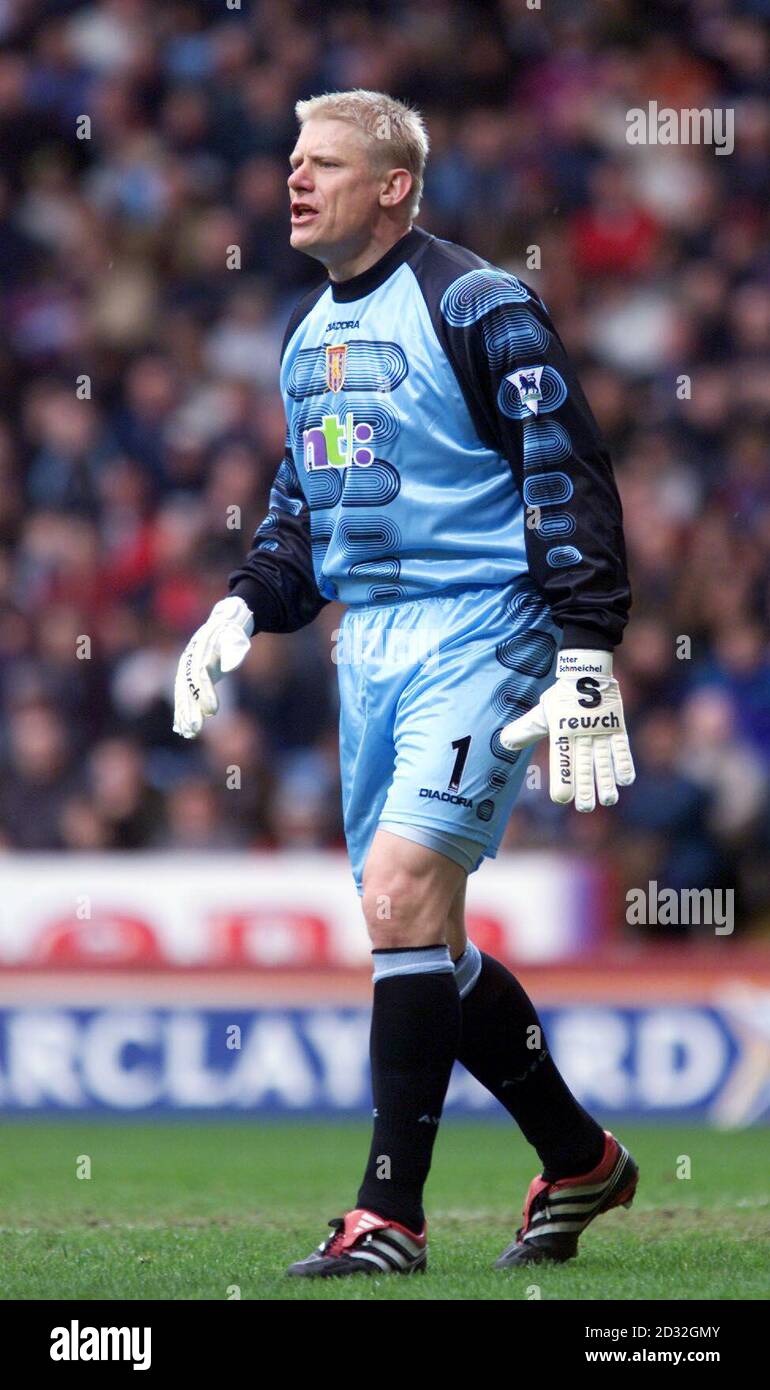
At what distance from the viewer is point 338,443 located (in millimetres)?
4695

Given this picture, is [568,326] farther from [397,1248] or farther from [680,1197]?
[397,1248]

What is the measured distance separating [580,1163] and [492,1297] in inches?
29.3

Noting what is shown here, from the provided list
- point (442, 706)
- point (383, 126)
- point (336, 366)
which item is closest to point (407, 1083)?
point (442, 706)

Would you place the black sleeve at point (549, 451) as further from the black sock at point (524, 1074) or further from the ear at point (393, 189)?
the black sock at point (524, 1074)

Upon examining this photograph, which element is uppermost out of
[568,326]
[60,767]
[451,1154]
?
[568,326]

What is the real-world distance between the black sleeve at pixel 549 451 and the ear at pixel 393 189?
342 millimetres

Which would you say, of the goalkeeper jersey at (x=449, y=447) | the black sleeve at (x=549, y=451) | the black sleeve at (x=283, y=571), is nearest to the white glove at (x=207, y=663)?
the black sleeve at (x=283, y=571)

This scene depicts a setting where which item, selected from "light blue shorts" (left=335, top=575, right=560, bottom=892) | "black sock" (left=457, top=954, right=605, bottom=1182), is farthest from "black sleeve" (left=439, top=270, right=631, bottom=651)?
"black sock" (left=457, top=954, right=605, bottom=1182)

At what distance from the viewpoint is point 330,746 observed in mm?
10148

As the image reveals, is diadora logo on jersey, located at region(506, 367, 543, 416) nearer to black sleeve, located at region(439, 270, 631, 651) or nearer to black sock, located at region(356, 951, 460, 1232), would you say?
black sleeve, located at region(439, 270, 631, 651)

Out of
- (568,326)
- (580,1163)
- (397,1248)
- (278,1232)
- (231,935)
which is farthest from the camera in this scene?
(568,326)

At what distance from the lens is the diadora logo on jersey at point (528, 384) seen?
444 cm

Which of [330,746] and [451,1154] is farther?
[330,746]
